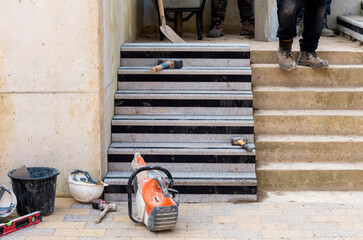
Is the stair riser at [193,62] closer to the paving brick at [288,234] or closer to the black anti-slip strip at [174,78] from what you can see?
the black anti-slip strip at [174,78]

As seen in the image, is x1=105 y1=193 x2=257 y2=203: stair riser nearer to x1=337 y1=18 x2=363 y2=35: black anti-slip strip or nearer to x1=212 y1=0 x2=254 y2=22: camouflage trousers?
x1=337 y1=18 x2=363 y2=35: black anti-slip strip

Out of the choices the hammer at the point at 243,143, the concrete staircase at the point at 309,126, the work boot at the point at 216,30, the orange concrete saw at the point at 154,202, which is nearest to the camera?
the orange concrete saw at the point at 154,202

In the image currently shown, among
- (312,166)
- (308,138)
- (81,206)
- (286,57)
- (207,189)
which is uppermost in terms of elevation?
→ (286,57)

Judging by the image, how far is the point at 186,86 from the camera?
6.71 m

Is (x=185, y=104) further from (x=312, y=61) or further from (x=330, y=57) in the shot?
(x=330, y=57)

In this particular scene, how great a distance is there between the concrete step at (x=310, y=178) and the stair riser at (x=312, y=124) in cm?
50

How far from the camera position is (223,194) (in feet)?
19.6

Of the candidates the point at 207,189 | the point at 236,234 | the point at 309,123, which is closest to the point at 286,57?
the point at 309,123

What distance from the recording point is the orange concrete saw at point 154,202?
513cm

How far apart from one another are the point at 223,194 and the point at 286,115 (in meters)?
1.16

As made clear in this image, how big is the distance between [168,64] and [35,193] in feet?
6.64

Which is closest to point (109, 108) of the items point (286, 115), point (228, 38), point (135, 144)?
point (135, 144)

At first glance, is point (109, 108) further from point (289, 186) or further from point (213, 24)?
point (213, 24)

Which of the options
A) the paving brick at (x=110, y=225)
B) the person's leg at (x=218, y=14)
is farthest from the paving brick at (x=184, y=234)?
the person's leg at (x=218, y=14)
